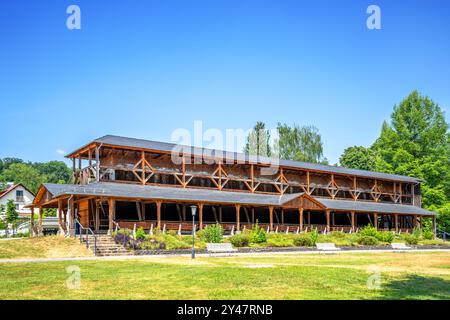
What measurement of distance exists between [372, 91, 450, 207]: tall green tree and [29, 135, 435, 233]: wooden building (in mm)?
9212

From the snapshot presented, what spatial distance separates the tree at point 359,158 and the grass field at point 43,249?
185 feet

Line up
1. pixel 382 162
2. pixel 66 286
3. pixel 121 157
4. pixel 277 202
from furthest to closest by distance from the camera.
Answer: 1. pixel 382 162
2. pixel 277 202
3. pixel 121 157
4. pixel 66 286

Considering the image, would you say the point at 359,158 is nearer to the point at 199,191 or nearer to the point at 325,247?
the point at 199,191

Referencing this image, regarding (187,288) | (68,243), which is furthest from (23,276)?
(68,243)

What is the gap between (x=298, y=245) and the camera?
3500 centimetres

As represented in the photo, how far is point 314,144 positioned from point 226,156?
113 feet

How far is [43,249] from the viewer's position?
2670 centimetres

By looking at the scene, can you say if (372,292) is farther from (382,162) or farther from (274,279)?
(382,162)

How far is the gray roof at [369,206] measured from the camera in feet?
158

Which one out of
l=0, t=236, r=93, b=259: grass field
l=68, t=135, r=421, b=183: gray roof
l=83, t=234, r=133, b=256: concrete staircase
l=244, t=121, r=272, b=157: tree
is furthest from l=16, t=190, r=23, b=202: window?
l=83, t=234, r=133, b=256: concrete staircase

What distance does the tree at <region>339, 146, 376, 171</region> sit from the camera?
7650cm

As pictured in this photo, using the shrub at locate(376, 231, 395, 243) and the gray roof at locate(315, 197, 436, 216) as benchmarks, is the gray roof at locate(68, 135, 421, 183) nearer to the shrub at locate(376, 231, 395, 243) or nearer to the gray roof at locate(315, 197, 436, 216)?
the gray roof at locate(315, 197, 436, 216)

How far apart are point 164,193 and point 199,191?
4.59 metres

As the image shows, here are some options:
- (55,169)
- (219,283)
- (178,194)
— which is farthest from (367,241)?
(55,169)
